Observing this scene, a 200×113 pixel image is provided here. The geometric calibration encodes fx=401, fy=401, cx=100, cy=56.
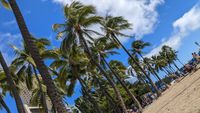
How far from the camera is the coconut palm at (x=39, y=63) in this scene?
586 inches

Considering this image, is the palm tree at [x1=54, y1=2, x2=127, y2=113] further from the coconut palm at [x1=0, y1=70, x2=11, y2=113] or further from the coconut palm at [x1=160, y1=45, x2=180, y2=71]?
the coconut palm at [x1=160, y1=45, x2=180, y2=71]

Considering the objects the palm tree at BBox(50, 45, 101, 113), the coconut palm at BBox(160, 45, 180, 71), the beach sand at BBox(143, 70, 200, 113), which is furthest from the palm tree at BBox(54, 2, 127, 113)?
the coconut palm at BBox(160, 45, 180, 71)

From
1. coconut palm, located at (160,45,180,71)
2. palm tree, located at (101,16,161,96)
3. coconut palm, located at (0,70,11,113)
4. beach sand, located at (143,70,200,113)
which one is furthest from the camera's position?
coconut palm, located at (160,45,180,71)

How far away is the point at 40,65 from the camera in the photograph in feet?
50.4

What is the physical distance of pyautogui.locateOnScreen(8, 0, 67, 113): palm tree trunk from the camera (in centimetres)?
1488

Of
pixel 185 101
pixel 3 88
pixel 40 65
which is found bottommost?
pixel 185 101

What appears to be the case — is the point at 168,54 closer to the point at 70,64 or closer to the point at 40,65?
the point at 70,64

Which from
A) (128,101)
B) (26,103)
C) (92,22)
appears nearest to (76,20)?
(92,22)

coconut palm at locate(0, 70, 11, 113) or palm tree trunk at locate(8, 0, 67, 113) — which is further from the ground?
coconut palm at locate(0, 70, 11, 113)

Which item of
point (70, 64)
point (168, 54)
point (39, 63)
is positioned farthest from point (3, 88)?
point (168, 54)

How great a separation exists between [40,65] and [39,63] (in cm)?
10

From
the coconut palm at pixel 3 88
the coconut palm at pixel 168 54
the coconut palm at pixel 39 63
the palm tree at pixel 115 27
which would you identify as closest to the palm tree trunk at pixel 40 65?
the coconut palm at pixel 39 63

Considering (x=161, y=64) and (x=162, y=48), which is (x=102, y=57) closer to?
(x=161, y=64)

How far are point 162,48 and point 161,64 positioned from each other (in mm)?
13924
